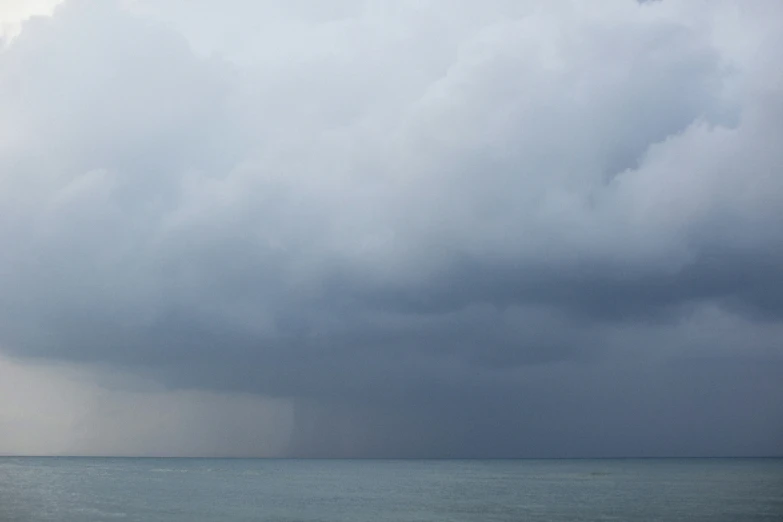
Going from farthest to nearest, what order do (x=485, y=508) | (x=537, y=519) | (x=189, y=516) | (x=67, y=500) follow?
(x=67, y=500)
(x=485, y=508)
(x=189, y=516)
(x=537, y=519)

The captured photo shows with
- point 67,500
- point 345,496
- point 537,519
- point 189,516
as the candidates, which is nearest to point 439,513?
point 537,519

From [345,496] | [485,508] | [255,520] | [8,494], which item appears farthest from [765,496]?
[8,494]

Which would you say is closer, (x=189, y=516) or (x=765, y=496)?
(x=189, y=516)

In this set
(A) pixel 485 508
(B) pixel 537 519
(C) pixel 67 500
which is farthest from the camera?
Answer: (C) pixel 67 500

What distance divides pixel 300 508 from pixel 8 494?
49866 mm

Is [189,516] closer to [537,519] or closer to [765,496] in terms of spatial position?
[537,519]

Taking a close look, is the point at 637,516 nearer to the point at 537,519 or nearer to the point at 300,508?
the point at 537,519

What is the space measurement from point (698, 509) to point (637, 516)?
1153cm

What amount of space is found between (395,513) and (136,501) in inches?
1574

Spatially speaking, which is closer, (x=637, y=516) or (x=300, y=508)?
(x=637, y=516)

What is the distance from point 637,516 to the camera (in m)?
74.0

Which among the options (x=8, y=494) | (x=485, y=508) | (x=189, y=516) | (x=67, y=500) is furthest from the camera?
(x=8, y=494)

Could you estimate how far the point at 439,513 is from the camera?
7912cm

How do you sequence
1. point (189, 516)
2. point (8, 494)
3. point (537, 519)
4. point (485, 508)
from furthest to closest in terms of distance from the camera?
point (8, 494) → point (485, 508) → point (189, 516) → point (537, 519)
